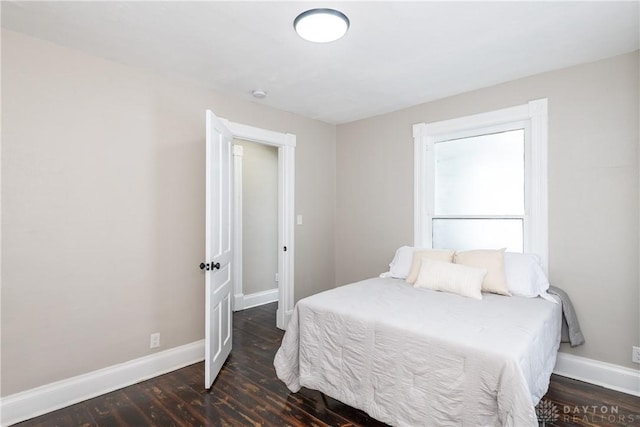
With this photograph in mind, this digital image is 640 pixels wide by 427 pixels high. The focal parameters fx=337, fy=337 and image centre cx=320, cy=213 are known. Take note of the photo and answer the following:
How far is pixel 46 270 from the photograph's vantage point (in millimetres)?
2322

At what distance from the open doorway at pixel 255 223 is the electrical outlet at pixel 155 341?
1731 mm

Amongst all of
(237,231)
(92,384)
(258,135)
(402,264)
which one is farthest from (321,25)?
(237,231)

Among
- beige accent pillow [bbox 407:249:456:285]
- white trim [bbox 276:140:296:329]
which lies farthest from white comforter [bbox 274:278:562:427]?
white trim [bbox 276:140:296:329]

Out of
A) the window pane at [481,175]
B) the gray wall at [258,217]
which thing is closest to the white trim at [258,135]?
the gray wall at [258,217]

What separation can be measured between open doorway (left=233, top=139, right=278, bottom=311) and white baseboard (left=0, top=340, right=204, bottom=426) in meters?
1.60

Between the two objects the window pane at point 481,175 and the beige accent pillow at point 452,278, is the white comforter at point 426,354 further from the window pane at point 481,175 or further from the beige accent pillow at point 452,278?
the window pane at point 481,175

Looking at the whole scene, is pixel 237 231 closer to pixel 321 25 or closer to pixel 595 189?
pixel 321 25

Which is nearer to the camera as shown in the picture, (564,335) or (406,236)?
(564,335)

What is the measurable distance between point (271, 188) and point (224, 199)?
2.07 metres

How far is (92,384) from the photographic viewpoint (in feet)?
8.10

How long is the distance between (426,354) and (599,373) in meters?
1.81

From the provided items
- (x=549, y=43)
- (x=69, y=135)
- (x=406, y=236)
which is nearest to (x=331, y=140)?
(x=406, y=236)

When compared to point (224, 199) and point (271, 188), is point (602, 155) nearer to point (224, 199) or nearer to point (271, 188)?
point (224, 199)

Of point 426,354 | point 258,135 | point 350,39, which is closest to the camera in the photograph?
point 426,354
